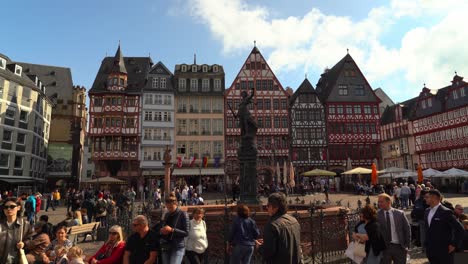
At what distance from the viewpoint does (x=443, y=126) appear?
144 feet

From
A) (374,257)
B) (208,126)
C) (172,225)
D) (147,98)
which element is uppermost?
(147,98)

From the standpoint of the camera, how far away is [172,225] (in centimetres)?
566

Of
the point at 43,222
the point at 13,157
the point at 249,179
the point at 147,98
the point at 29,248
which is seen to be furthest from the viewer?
the point at 147,98

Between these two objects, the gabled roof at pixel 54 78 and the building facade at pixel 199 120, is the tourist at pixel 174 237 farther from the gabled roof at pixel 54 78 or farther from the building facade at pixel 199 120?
the gabled roof at pixel 54 78

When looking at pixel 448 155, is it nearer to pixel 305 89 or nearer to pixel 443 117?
pixel 443 117

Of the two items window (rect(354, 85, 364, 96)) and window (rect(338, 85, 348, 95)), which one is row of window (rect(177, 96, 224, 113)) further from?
window (rect(354, 85, 364, 96))

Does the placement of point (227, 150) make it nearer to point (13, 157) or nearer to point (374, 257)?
point (13, 157)

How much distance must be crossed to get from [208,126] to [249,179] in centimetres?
3190

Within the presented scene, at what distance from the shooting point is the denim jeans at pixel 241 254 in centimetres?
573

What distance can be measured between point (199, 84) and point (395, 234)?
42301 millimetres

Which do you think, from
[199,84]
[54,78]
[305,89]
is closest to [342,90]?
[305,89]

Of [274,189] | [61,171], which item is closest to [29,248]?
[274,189]

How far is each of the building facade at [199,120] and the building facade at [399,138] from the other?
23.8m

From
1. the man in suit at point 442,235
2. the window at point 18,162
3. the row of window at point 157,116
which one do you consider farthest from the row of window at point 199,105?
the man in suit at point 442,235
